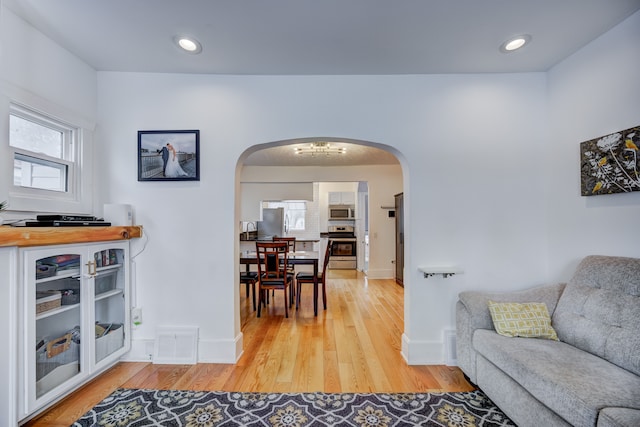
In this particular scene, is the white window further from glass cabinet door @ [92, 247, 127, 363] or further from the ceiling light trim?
the ceiling light trim

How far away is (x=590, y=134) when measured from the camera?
2.12 m

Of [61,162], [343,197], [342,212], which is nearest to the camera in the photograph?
[61,162]

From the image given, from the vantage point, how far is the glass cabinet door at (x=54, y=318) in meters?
1.73

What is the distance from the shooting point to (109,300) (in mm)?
2436

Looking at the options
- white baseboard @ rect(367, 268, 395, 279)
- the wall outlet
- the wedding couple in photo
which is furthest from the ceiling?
white baseboard @ rect(367, 268, 395, 279)

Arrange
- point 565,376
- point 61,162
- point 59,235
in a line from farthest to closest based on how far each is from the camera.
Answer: point 61,162
point 59,235
point 565,376

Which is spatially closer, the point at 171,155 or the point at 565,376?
the point at 565,376

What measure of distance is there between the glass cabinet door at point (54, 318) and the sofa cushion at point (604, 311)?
130 inches

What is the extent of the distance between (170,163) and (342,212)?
232 inches

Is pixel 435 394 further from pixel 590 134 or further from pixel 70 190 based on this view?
pixel 70 190

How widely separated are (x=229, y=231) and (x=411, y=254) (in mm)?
1642

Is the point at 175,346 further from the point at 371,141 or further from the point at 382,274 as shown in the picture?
the point at 382,274

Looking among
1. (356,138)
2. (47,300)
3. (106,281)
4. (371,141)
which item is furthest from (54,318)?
(371,141)

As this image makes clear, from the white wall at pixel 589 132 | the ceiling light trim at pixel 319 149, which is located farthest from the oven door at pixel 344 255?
the white wall at pixel 589 132
